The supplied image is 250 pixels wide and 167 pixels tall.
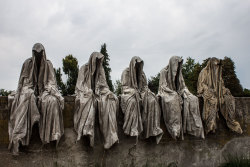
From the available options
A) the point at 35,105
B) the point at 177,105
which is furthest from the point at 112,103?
the point at 177,105

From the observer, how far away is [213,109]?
8.88 metres

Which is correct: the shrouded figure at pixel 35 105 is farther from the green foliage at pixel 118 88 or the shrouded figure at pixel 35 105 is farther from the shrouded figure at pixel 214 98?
the green foliage at pixel 118 88

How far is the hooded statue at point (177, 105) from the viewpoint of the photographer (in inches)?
324

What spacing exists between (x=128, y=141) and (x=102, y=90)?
4.85 feet

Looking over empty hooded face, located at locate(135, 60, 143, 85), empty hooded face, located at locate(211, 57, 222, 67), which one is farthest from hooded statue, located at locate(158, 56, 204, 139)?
empty hooded face, located at locate(211, 57, 222, 67)

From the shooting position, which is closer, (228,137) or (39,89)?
(39,89)

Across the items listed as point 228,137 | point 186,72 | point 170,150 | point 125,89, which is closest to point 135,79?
point 125,89

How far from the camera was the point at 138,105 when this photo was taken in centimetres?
776

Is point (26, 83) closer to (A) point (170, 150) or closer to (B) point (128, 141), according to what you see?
(B) point (128, 141)

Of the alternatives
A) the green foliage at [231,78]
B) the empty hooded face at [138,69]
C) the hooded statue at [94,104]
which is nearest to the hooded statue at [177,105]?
the empty hooded face at [138,69]

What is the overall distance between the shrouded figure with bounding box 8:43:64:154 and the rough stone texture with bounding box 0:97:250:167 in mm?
382

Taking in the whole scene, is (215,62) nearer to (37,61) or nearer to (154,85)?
(37,61)

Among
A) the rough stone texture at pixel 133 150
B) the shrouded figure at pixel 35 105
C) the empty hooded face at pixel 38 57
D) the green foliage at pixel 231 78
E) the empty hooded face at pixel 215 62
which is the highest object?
the green foliage at pixel 231 78

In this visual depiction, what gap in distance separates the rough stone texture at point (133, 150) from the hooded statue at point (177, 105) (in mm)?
381
